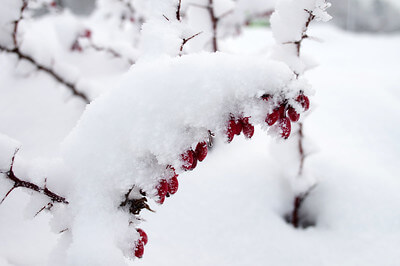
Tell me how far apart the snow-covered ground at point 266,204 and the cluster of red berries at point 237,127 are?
1.70ft

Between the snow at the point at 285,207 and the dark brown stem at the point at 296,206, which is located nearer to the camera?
the snow at the point at 285,207

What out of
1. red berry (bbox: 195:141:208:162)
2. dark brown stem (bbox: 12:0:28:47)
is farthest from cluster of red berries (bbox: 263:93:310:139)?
dark brown stem (bbox: 12:0:28:47)

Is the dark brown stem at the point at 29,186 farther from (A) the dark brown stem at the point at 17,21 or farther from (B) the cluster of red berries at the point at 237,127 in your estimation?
(A) the dark brown stem at the point at 17,21

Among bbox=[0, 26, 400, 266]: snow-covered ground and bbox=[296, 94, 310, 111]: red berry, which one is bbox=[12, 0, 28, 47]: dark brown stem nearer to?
bbox=[0, 26, 400, 266]: snow-covered ground

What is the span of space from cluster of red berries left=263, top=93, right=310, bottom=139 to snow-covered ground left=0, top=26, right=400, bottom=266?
0.54 metres

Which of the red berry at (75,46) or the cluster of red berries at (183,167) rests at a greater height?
the red berry at (75,46)

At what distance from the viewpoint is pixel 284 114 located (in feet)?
2.38

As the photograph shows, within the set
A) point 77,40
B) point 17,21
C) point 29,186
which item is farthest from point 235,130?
point 77,40

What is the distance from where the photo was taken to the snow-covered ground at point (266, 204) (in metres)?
1.06

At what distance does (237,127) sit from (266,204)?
64cm

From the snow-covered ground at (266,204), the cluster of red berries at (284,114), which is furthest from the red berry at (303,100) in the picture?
the snow-covered ground at (266,204)

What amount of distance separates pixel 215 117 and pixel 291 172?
66 centimetres

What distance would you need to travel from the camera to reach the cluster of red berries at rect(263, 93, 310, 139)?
704mm

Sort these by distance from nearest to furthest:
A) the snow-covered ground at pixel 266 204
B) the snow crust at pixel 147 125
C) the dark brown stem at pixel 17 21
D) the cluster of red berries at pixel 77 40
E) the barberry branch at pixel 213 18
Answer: the snow crust at pixel 147 125 < the snow-covered ground at pixel 266 204 < the dark brown stem at pixel 17 21 < the barberry branch at pixel 213 18 < the cluster of red berries at pixel 77 40
